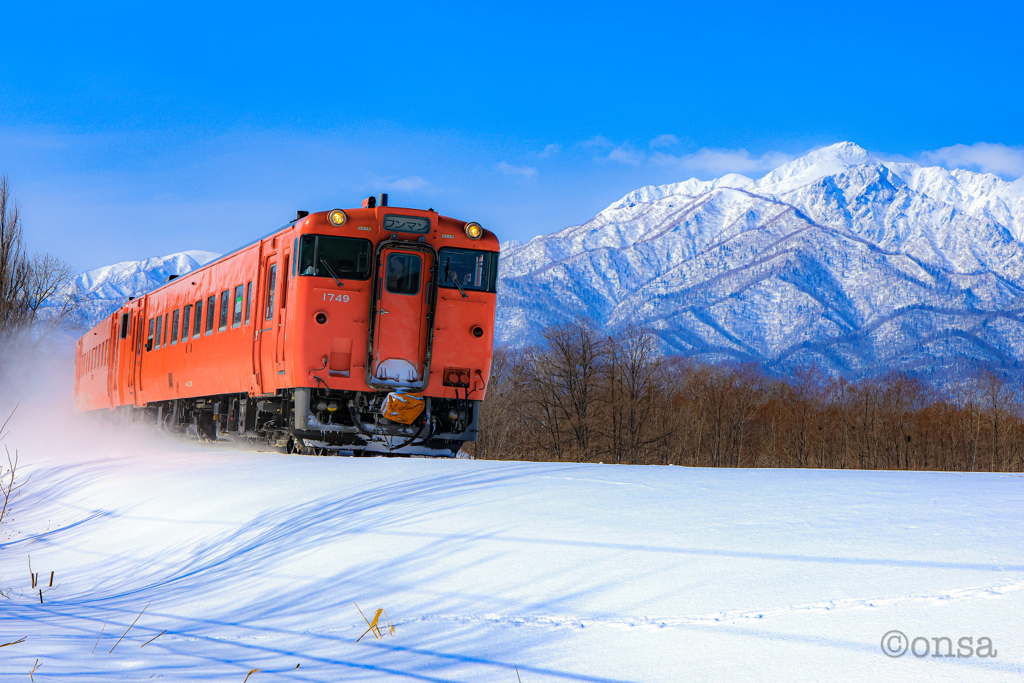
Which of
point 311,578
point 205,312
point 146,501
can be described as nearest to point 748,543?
point 311,578

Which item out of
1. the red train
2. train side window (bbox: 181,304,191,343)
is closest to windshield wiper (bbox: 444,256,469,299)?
the red train

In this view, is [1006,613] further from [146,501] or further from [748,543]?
[146,501]

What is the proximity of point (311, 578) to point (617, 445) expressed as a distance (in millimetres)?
42892

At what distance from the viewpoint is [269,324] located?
12.8 m

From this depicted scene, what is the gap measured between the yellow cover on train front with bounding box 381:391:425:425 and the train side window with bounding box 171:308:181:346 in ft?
25.1

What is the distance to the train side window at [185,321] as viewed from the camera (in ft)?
56.2

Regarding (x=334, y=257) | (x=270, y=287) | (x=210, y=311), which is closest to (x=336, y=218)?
(x=334, y=257)

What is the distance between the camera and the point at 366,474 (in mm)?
7312

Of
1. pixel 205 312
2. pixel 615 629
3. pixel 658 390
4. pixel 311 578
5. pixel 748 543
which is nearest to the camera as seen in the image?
pixel 615 629

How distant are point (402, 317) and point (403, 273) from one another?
0.62 meters

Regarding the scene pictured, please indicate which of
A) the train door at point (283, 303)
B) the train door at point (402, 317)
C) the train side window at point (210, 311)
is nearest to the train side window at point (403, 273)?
the train door at point (402, 317)

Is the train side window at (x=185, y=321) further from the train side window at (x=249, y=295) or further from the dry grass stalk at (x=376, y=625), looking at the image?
the dry grass stalk at (x=376, y=625)

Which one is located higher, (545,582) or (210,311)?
(210,311)

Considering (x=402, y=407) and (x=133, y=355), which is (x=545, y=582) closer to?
(x=402, y=407)
